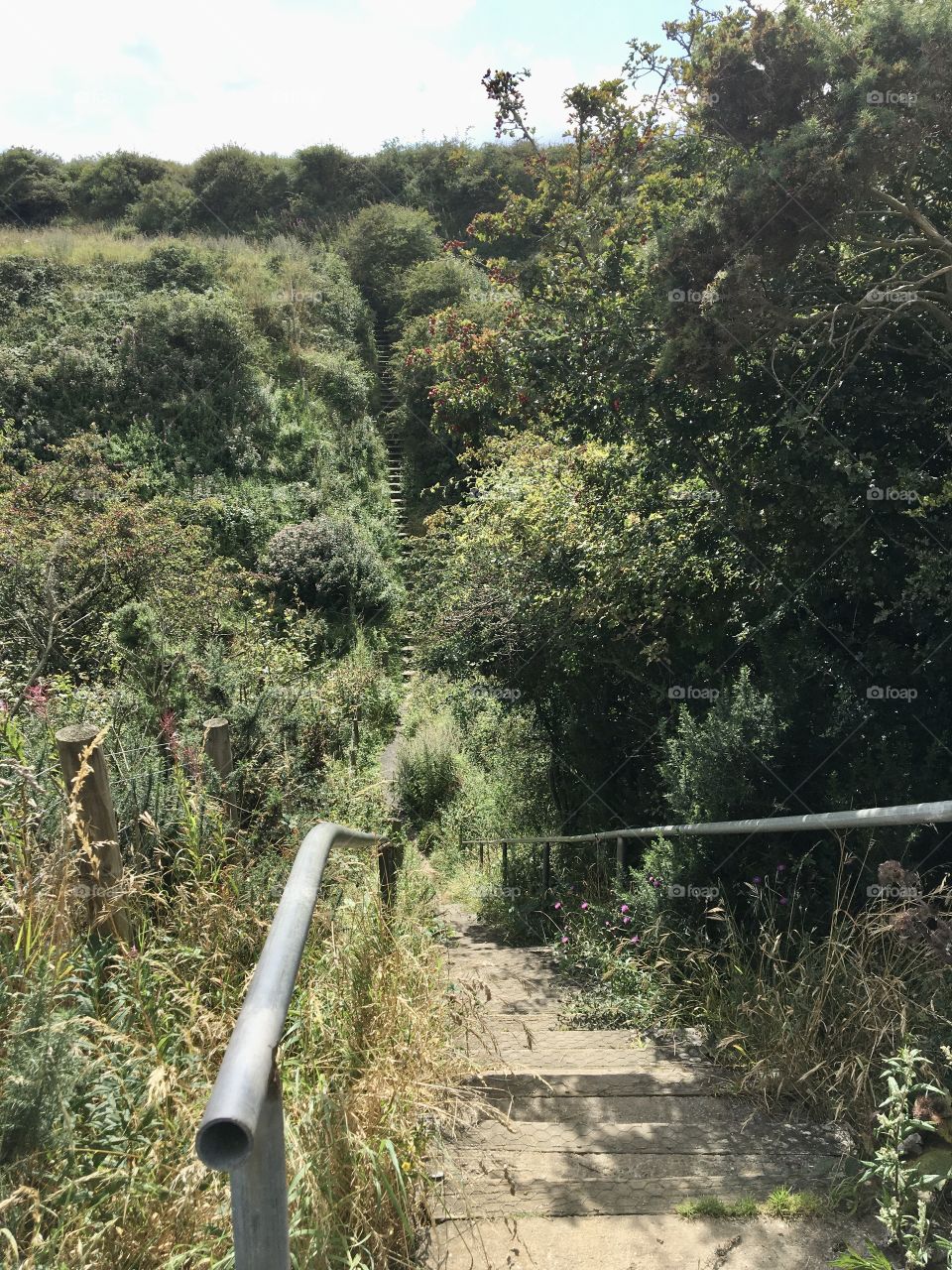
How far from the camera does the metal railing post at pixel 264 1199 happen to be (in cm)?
109

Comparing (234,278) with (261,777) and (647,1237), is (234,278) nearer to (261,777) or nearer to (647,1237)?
(261,777)

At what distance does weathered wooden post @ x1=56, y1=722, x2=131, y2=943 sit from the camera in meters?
2.93

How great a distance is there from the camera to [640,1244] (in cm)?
223

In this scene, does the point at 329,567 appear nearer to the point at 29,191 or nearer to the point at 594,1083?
the point at 594,1083

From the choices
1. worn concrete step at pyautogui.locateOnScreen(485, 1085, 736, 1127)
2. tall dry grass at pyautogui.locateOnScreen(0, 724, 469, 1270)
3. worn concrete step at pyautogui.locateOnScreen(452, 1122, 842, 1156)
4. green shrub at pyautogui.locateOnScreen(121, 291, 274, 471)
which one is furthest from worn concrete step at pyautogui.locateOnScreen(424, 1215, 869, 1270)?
green shrub at pyautogui.locateOnScreen(121, 291, 274, 471)

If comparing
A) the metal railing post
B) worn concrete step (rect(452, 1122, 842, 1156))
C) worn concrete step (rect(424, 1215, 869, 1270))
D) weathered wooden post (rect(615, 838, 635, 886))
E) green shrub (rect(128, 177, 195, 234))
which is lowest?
weathered wooden post (rect(615, 838, 635, 886))

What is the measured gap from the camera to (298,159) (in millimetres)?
31812

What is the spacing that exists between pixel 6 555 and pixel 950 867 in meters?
8.99

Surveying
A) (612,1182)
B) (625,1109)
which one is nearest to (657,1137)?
(625,1109)

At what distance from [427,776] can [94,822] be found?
8.62 metres

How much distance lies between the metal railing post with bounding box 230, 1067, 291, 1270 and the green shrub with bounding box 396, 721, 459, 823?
33.5ft

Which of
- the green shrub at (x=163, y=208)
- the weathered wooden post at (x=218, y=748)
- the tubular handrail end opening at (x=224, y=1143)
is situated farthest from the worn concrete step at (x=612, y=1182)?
the green shrub at (x=163, y=208)

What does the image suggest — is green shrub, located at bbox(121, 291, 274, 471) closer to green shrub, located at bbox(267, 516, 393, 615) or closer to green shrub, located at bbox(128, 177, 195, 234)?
green shrub, located at bbox(267, 516, 393, 615)

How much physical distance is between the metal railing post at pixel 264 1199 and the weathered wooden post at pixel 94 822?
1989 mm
